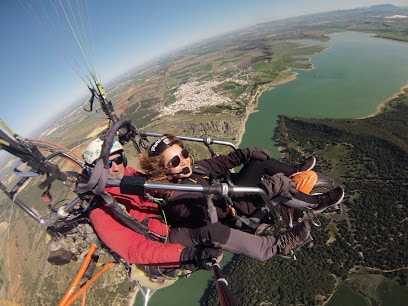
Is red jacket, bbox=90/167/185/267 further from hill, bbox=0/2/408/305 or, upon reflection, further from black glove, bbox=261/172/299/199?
black glove, bbox=261/172/299/199

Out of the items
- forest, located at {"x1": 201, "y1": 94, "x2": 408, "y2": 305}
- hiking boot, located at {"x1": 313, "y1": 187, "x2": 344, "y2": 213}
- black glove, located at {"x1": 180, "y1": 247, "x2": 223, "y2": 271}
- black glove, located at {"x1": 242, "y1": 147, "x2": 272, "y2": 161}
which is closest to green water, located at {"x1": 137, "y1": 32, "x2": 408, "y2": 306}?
forest, located at {"x1": 201, "y1": 94, "x2": 408, "y2": 305}

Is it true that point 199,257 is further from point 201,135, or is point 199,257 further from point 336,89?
point 336,89

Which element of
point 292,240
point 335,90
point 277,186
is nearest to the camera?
point 277,186

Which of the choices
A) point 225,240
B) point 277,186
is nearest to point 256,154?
point 277,186

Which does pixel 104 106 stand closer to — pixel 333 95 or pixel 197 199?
pixel 197 199

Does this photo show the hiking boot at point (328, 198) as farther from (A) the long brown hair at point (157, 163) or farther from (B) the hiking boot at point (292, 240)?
(A) the long brown hair at point (157, 163)

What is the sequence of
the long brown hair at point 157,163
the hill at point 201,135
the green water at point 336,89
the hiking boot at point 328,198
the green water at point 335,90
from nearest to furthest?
the long brown hair at point 157,163, the hiking boot at point 328,198, the hill at point 201,135, the green water at point 335,90, the green water at point 336,89

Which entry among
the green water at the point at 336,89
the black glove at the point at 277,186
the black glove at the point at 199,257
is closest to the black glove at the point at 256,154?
the black glove at the point at 277,186
